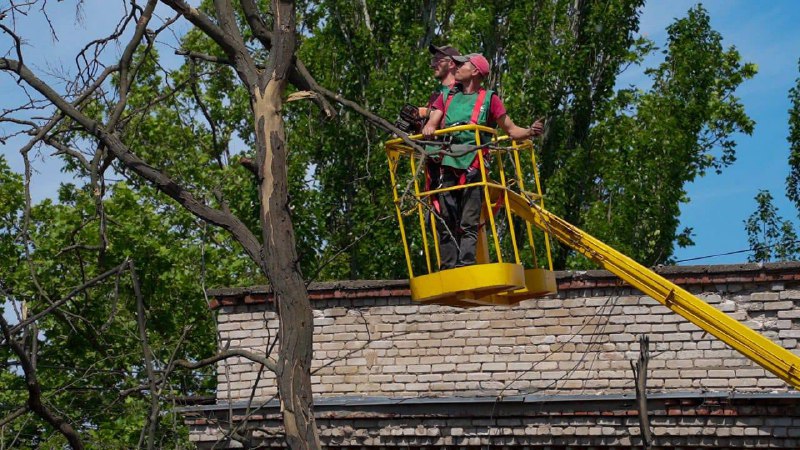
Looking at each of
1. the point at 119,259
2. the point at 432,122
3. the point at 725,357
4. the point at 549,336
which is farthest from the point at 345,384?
the point at 119,259

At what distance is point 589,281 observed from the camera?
1580 centimetres

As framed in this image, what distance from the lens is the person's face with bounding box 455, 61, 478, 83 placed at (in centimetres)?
1120

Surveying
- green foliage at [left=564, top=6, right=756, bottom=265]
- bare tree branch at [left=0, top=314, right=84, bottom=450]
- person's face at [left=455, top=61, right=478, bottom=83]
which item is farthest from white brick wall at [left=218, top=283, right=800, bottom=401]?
green foliage at [left=564, top=6, right=756, bottom=265]

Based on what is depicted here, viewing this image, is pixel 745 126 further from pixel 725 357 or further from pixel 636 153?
pixel 725 357

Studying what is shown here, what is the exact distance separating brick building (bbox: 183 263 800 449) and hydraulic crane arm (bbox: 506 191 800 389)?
109 inches

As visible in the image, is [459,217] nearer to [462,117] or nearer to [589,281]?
[462,117]

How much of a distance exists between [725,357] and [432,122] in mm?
6040

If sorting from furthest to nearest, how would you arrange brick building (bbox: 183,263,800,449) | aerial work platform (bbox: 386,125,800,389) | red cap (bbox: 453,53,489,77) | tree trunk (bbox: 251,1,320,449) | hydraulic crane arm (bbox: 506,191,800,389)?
brick building (bbox: 183,263,800,449), hydraulic crane arm (bbox: 506,191,800,389), red cap (bbox: 453,53,489,77), aerial work platform (bbox: 386,125,800,389), tree trunk (bbox: 251,1,320,449)

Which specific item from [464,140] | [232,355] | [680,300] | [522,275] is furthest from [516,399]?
[232,355]

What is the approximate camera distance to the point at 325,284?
16438mm

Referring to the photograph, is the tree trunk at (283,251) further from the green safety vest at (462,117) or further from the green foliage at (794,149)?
the green foliage at (794,149)

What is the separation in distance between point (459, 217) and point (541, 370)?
17.0 ft

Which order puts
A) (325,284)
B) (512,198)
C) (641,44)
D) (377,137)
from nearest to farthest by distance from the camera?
(512,198), (325,284), (377,137), (641,44)

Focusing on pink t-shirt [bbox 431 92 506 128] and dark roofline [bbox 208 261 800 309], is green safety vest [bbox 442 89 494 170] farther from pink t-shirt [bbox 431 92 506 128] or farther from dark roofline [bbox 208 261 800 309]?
dark roofline [bbox 208 261 800 309]
